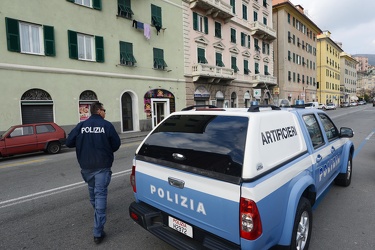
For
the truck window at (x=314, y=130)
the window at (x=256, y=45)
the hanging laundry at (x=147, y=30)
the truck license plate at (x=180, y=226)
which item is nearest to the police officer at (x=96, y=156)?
the truck license plate at (x=180, y=226)

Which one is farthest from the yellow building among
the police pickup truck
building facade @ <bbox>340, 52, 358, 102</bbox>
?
the police pickup truck

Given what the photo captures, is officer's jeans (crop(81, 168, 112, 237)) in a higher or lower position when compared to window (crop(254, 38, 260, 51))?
lower

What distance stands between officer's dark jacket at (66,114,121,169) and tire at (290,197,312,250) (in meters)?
2.38

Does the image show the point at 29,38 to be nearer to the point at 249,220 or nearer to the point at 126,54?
→ the point at 126,54

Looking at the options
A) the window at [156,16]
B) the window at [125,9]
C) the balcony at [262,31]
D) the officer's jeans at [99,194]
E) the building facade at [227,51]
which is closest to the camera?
the officer's jeans at [99,194]

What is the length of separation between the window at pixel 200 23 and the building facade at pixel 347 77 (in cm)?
7245

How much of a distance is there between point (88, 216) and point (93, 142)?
155 centimetres

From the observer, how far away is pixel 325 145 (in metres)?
3.58

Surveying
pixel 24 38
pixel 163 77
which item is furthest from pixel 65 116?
pixel 163 77

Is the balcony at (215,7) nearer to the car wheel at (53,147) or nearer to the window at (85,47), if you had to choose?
the window at (85,47)

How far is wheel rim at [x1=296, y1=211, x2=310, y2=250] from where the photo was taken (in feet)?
8.35

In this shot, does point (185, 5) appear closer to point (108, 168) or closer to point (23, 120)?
point (23, 120)

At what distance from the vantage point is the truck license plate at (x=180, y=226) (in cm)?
228

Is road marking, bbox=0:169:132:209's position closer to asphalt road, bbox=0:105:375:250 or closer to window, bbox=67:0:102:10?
asphalt road, bbox=0:105:375:250
